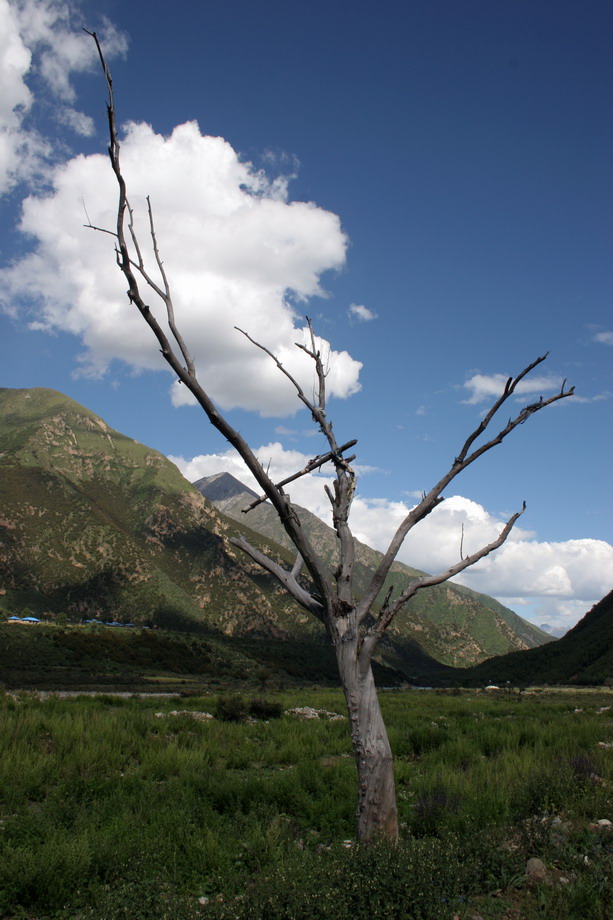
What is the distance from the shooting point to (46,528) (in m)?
122

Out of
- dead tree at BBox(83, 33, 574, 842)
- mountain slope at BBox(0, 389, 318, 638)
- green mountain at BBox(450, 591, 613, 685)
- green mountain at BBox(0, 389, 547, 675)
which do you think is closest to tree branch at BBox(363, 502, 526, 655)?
dead tree at BBox(83, 33, 574, 842)

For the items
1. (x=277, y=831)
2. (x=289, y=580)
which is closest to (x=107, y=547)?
(x=277, y=831)

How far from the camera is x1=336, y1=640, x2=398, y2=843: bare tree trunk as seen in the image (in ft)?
17.1

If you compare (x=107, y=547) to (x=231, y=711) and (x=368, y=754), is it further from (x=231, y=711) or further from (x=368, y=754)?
(x=368, y=754)

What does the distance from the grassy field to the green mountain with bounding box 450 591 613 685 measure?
67.4 metres

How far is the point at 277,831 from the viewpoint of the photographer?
19.6 feet

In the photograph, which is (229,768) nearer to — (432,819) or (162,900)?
(432,819)

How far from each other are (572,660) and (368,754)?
9588 centimetres

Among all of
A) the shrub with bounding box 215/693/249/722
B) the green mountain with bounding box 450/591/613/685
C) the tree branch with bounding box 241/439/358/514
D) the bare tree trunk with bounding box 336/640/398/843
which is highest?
the tree branch with bounding box 241/439/358/514

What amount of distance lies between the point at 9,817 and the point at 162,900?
3.17m

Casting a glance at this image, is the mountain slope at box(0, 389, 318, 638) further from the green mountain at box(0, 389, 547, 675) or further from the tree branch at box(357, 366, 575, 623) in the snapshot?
the tree branch at box(357, 366, 575, 623)

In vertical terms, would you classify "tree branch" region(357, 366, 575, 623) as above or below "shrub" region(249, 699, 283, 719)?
above

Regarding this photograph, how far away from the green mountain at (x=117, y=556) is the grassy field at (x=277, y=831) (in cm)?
6665

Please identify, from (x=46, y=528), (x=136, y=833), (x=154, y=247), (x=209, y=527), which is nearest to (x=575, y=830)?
(x=136, y=833)
